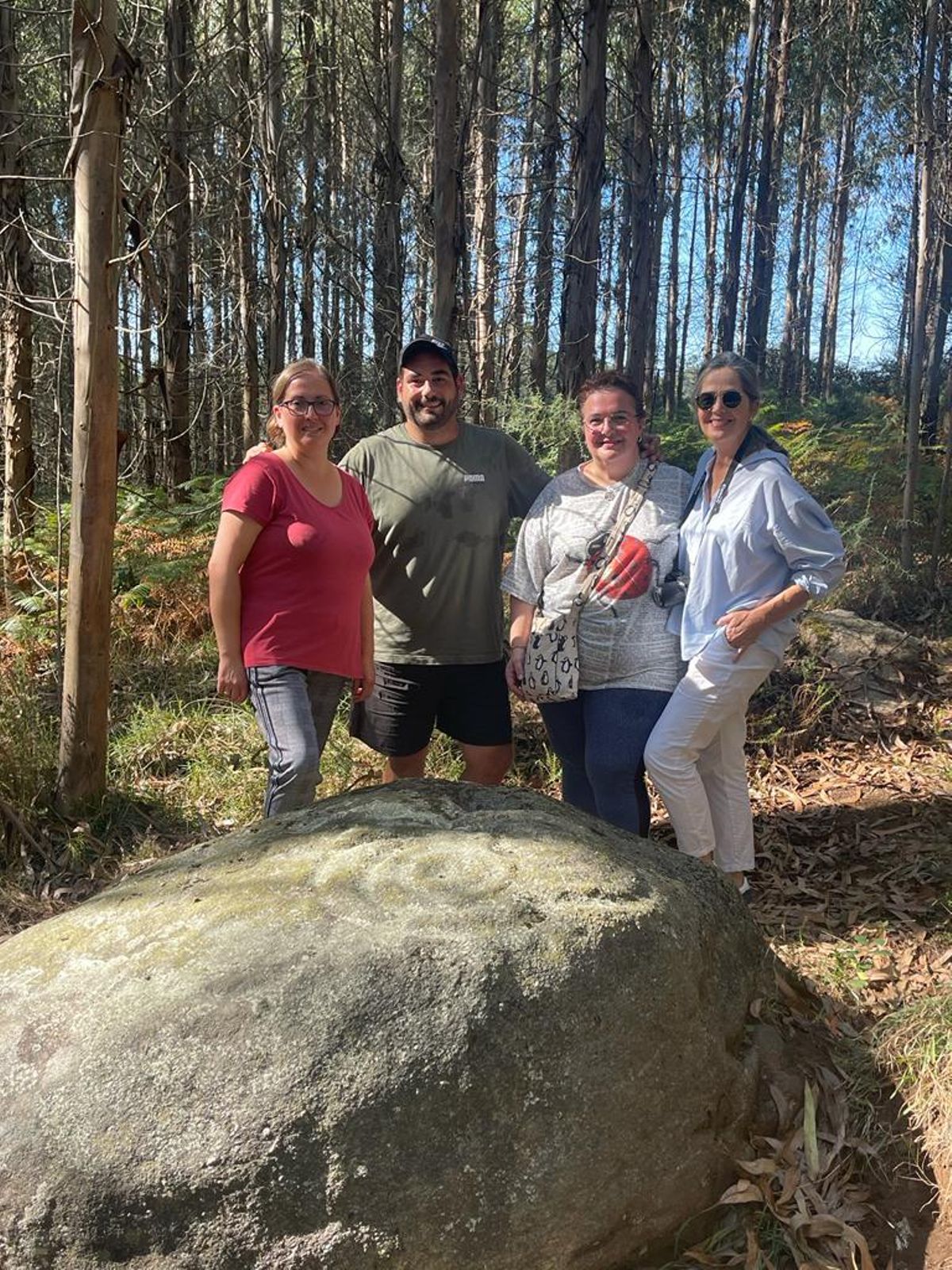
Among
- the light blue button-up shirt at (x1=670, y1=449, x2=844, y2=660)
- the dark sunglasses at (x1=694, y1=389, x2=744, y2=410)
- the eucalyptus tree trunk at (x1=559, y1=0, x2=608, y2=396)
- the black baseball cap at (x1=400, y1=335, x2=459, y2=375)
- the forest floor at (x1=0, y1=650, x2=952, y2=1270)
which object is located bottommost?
the forest floor at (x1=0, y1=650, x2=952, y2=1270)

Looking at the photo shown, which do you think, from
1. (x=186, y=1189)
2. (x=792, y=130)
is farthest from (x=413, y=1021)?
(x=792, y=130)

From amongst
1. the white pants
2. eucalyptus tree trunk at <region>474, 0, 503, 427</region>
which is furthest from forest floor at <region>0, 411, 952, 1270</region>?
eucalyptus tree trunk at <region>474, 0, 503, 427</region>

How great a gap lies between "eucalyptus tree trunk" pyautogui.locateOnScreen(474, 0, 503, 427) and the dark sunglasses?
A: 4312mm

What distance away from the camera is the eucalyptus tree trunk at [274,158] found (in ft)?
30.9

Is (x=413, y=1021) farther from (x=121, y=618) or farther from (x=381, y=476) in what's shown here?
(x=121, y=618)

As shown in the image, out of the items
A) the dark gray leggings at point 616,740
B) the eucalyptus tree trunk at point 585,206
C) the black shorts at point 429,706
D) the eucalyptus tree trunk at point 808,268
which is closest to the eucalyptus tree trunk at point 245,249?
the eucalyptus tree trunk at point 585,206

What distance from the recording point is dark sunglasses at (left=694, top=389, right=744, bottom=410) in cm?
329

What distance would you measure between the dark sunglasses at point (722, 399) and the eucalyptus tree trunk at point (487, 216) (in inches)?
170

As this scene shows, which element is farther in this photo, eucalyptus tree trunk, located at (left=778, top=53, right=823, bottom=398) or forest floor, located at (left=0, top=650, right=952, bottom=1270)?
eucalyptus tree trunk, located at (left=778, top=53, right=823, bottom=398)

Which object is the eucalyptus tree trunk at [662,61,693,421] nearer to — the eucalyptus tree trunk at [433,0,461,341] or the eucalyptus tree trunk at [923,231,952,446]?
the eucalyptus tree trunk at [923,231,952,446]

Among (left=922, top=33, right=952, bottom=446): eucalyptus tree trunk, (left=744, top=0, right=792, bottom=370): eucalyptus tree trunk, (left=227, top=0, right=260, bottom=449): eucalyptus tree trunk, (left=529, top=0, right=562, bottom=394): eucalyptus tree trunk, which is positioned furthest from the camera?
(left=744, top=0, right=792, bottom=370): eucalyptus tree trunk

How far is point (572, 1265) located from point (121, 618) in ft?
19.4

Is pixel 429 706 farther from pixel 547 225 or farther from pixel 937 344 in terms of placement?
pixel 937 344

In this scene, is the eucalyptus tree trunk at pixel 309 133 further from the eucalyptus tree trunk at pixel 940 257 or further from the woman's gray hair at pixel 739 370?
the woman's gray hair at pixel 739 370
